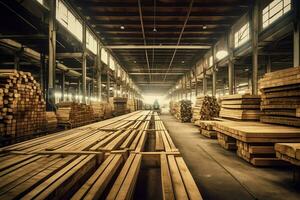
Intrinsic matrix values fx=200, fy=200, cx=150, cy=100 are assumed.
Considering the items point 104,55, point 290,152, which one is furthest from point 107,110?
point 290,152

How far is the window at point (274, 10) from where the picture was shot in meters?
8.09

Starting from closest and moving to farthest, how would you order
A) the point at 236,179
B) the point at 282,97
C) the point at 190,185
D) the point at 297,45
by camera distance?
the point at 190,185
the point at 236,179
the point at 282,97
the point at 297,45

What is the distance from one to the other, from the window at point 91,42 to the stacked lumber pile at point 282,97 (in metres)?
11.3

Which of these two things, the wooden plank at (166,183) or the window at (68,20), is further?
the window at (68,20)

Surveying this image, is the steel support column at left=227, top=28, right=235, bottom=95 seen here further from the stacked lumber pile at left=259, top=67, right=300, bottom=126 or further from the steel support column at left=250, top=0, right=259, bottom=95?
the stacked lumber pile at left=259, top=67, right=300, bottom=126

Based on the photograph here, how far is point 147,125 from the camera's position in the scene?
32.2 ft

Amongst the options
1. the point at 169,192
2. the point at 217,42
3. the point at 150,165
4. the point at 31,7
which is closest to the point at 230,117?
the point at 150,165

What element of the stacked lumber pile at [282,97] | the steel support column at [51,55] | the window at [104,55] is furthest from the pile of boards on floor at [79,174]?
the window at [104,55]

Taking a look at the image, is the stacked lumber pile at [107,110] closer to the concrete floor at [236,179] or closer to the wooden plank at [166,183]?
the concrete floor at [236,179]

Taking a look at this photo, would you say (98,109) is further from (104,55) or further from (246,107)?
(246,107)

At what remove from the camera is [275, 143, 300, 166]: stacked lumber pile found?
10.1 feet

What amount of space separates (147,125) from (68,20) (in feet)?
22.9

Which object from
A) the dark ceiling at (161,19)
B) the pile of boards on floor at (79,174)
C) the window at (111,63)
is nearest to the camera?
the pile of boards on floor at (79,174)

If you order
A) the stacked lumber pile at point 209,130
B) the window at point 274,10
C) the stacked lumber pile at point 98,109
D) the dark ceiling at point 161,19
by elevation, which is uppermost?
the dark ceiling at point 161,19
